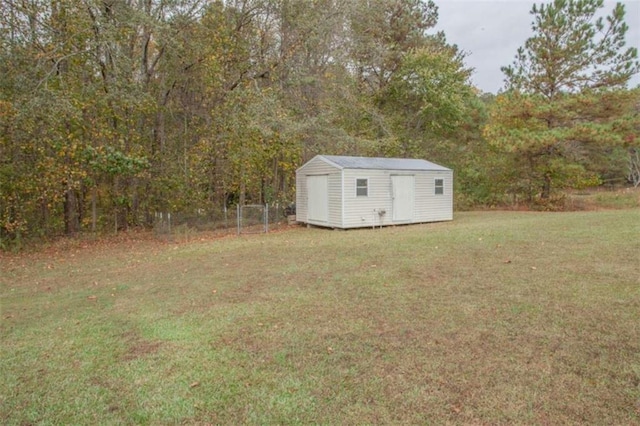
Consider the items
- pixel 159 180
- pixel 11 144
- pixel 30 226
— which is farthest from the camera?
pixel 159 180

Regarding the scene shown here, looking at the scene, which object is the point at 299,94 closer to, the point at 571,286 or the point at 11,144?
the point at 11,144

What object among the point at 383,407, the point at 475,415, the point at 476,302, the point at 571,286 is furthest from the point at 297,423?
the point at 571,286

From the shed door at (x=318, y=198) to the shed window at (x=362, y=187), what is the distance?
0.91 meters

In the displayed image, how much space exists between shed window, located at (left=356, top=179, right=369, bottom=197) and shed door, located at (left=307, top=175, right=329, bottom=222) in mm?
910

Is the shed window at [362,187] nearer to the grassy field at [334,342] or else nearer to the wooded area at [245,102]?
the wooded area at [245,102]

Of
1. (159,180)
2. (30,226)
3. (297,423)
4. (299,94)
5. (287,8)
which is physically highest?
(287,8)

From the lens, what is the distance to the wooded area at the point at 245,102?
900 centimetres

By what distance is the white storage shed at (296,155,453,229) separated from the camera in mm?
11469

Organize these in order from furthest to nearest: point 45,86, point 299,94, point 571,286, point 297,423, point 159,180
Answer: point 299,94 → point 159,180 → point 45,86 → point 571,286 → point 297,423

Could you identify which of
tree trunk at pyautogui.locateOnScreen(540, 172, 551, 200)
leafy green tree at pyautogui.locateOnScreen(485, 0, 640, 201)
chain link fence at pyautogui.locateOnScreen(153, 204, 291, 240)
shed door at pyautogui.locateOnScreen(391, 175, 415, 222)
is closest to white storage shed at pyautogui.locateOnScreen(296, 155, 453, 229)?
shed door at pyautogui.locateOnScreen(391, 175, 415, 222)

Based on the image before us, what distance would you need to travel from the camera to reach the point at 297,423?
2.32 m

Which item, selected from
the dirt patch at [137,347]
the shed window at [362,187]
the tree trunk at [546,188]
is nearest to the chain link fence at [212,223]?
the shed window at [362,187]

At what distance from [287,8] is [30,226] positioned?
9120mm

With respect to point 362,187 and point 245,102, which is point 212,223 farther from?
point 362,187
